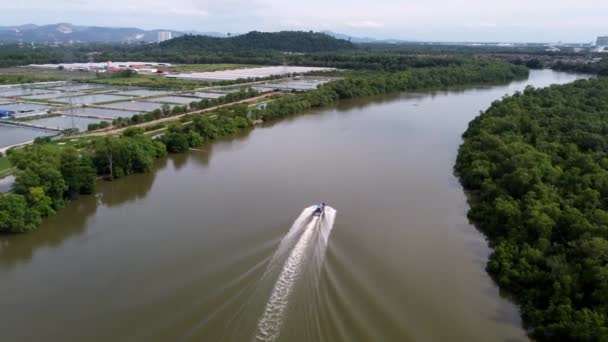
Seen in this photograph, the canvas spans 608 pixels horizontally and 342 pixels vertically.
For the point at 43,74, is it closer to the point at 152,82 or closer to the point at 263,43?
the point at 152,82

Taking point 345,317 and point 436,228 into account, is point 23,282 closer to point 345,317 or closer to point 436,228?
point 345,317

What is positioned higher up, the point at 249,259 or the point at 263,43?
the point at 263,43

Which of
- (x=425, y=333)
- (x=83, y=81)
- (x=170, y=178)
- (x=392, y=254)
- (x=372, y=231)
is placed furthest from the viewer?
(x=83, y=81)

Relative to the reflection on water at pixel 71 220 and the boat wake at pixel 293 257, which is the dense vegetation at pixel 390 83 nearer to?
the reflection on water at pixel 71 220

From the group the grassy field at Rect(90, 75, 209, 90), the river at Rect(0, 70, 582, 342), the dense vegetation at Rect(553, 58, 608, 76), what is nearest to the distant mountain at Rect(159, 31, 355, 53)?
the grassy field at Rect(90, 75, 209, 90)

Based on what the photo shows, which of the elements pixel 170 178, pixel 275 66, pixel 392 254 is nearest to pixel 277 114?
pixel 170 178

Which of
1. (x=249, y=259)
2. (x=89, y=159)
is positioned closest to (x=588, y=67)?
(x=89, y=159)

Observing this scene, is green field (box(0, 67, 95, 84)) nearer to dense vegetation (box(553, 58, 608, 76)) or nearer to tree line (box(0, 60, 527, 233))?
tree line (box(0, 60, 527, 233))
